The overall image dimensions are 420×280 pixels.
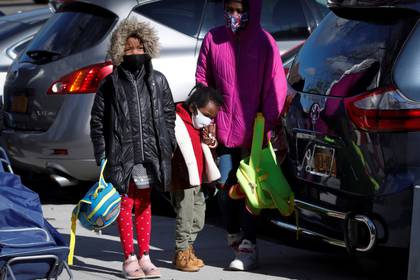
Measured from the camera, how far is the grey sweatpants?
22.1 feet

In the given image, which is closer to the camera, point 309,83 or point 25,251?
point 25,251

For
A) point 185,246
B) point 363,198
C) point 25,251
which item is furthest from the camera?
point 185,246

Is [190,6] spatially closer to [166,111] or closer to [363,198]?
[166,111]

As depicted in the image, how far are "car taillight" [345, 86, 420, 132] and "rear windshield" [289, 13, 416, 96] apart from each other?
7 centimetres

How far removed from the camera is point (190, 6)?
8.70 m

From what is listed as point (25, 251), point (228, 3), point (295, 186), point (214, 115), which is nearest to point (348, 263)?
point (295, 186)

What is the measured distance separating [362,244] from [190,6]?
3.42m

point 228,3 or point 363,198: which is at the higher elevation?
point 228,3

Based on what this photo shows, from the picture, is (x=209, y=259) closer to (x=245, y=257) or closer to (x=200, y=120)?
(x=245, y=257)

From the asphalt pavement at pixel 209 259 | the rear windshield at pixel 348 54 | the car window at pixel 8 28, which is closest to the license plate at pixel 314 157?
the rear windshield at pixel 348 54

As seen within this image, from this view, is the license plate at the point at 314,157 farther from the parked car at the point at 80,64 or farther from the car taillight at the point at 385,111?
the parked car at the point at 80,64

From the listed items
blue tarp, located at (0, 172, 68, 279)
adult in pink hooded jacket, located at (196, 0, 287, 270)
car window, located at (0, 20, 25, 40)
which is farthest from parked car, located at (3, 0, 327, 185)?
blue tarp, located at (0, 172, 68, 279)

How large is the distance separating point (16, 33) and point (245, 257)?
16.8 ft

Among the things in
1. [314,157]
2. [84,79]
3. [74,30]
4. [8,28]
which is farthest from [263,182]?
[8,28]
